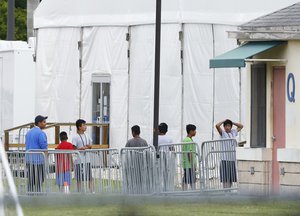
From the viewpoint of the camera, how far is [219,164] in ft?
76.2

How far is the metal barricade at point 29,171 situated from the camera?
2276 centimetres

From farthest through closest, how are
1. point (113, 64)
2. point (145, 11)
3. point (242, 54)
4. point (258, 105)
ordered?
point (113, 64), point (145, 11), point (258, 105), point (242, 54)

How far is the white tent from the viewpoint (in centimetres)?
3409

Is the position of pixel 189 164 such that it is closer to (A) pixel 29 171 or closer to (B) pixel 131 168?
(B) pixel 131 168

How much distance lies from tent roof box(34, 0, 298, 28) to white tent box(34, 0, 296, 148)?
0.09 ft

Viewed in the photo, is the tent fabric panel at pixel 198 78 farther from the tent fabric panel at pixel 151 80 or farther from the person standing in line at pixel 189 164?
the person standing in line at pixel 189 164

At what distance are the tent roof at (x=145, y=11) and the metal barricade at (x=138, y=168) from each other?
11.1 meters

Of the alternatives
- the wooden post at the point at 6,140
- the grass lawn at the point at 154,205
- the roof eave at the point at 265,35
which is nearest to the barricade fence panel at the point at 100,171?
the roof eave at the point at 265,35

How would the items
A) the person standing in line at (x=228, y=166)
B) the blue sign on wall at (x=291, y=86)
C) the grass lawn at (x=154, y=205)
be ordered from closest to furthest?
the grass lawn at (x=154, y=205)
the blue sign on wall at (x=291, y=86)
the person standing in line at (x=228, y=166)

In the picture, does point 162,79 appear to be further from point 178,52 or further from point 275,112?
point 275,112

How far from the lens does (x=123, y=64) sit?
35.7 metres

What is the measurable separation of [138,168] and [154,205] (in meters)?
17.0

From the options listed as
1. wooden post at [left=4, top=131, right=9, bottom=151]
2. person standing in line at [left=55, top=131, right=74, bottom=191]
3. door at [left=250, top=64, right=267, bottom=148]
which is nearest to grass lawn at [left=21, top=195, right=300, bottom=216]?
door at [left=250, top=64, right=267, bottom=148]

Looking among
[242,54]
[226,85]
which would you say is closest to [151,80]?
[226,85]
